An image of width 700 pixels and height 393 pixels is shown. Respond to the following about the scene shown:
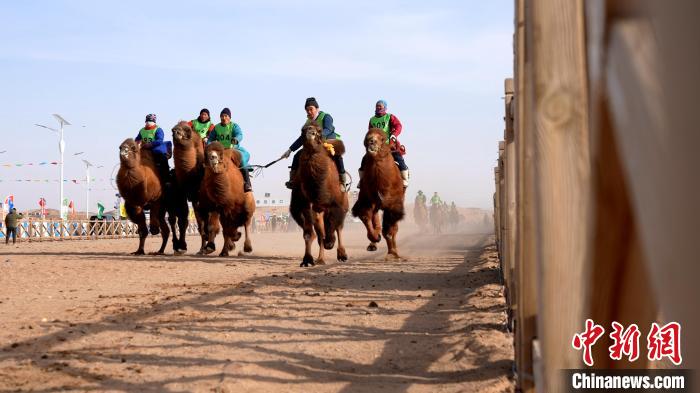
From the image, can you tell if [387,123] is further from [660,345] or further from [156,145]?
[660,345]

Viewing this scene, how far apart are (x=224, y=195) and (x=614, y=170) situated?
16845 mm

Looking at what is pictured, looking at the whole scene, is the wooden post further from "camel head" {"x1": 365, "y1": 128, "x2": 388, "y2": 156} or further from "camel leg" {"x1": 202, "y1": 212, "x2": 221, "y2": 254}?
"camel leg" {"x1": 202, "y1": 212, "x2": 221, "y2": 254}

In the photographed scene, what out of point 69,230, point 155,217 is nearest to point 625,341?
point 155,217

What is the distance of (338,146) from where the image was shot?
16016 mm

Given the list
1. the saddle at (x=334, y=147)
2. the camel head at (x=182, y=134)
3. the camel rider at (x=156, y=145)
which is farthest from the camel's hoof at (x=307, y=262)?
the camel rider at (x=156, y=145)

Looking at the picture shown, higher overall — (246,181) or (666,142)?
(246,181)

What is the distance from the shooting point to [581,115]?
1679 mm

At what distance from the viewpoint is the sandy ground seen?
5.11m

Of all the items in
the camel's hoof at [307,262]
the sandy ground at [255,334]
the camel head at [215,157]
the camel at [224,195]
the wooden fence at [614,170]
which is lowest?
the sandy ground at [255,334]

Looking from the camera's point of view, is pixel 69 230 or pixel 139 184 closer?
pixel 139 184

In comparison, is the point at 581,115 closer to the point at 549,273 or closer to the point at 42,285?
the point at 549,273

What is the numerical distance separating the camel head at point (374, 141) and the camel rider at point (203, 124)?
5.14 meters

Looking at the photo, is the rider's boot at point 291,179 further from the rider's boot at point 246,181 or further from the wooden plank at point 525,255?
the wooden plank at point 525,255

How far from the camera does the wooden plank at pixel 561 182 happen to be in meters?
1.62
